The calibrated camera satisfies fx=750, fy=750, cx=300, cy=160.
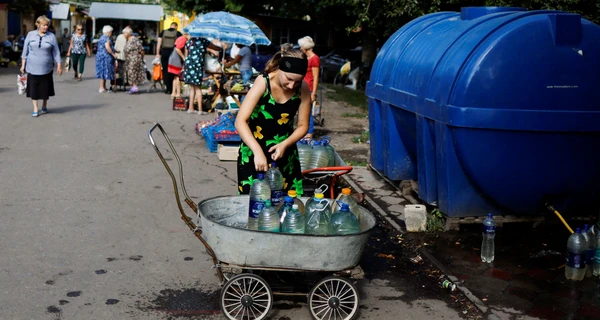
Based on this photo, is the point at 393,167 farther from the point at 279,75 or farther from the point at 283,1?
the point at 283,1

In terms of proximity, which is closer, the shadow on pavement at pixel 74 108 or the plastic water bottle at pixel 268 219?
the plastic water bottle at pixel 268 219

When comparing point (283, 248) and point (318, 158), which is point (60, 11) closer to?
point (318, 158)

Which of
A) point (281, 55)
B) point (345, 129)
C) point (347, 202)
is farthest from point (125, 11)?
point (347, 202)

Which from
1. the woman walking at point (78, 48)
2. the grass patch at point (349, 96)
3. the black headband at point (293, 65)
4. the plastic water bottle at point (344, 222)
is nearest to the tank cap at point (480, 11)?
the black headband at point (293, 65)

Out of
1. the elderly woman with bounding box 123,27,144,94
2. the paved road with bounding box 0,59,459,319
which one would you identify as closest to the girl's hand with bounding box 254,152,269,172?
the paved road with bounding box 0,59,459,319

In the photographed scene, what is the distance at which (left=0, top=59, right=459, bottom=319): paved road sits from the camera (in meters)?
5.48

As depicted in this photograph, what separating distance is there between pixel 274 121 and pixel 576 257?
277cm

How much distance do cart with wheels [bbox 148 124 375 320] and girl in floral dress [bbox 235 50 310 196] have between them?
1.77 ft

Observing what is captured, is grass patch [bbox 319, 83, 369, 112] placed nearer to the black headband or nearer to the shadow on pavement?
the shadow on pavement

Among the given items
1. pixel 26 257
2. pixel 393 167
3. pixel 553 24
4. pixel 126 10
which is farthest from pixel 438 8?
pixel 126 10

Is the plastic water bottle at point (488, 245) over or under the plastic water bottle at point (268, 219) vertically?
under

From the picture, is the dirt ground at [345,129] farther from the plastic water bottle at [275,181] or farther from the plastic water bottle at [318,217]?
the plastic water bottle at [318,217]

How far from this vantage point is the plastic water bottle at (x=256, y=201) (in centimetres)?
514

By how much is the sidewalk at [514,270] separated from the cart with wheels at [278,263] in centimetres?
115
